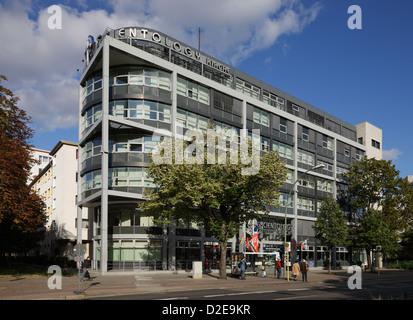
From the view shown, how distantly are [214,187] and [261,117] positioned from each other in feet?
74.6

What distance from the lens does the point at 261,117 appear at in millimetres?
49125

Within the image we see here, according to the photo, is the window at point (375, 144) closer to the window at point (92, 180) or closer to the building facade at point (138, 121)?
the building facade at point (138, 121)

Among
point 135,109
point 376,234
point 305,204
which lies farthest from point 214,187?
point 305,204

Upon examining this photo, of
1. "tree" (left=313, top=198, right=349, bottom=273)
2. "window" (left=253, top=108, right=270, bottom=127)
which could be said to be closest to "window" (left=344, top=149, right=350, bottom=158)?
"window" (left=253, top=108, right=270, bottom=127)

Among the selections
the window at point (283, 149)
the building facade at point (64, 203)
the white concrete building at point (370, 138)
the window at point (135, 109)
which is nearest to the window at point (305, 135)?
the window at point (283, 149)

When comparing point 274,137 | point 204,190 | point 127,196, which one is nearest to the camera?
point 204,190

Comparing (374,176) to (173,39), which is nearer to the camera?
(173,39)

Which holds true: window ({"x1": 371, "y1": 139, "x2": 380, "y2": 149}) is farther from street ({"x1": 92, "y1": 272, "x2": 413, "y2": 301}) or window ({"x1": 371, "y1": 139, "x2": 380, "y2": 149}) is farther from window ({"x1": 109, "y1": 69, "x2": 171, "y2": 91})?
street ({"x1": 92, "y1": 272, "x2": 413, "y2": 301})

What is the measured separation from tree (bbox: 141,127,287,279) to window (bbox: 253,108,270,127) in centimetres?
1849

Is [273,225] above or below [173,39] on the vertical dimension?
Result: below
